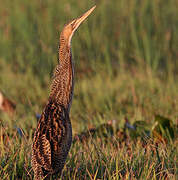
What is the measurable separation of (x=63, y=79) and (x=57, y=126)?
0.47 meters

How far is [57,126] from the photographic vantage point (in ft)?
10.2

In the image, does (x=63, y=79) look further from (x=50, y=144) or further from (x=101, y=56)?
(x=101, y=56)

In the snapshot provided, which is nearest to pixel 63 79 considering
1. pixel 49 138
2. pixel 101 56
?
pixel 49 138

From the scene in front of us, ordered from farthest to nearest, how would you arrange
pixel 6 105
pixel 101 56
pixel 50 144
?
pixel 101 56, pixel 6 105, pixel 50 144

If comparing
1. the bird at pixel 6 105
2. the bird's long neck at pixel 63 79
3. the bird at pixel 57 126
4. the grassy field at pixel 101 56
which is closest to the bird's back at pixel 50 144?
the bird at pixel 57 126

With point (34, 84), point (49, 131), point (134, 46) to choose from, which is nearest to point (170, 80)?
point (134, 46)

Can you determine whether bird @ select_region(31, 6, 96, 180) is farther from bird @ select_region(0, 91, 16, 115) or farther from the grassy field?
bird @ select_region(0, 91, 16, 115)

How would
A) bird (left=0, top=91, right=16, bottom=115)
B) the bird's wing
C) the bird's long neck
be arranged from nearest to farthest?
the bird's wing < the bird's long neck < bird (left=0, top=91, right=16, bottom=115)

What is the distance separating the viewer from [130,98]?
6.46 metres

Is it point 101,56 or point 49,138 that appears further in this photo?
point 101,56

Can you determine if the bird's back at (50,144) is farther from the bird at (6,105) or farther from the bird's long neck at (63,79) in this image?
the bird at (6,105)

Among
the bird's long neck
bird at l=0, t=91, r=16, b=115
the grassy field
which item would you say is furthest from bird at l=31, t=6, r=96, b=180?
bird at l=0, t=91, r=16, b=115

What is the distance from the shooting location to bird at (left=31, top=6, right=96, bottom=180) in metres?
3.00

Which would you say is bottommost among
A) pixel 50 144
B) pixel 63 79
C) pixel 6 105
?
pixel 6 105
